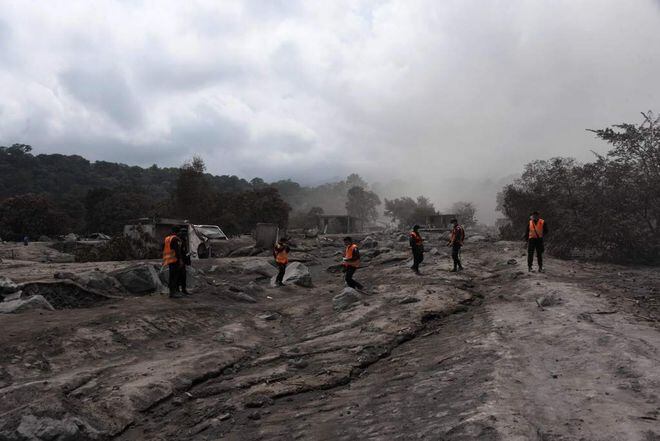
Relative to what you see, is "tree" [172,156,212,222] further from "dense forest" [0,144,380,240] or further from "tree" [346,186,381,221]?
"tree" [346,186,381,221]

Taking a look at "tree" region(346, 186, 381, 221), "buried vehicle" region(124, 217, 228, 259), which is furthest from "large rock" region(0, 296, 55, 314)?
"tree" region(346, 186, 381, 221)

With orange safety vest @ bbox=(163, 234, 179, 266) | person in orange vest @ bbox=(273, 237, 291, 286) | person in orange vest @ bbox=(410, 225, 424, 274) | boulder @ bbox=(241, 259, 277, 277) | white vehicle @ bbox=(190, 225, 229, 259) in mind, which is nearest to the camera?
orange safety vest @ bbox=(163, 234, 179, 266)

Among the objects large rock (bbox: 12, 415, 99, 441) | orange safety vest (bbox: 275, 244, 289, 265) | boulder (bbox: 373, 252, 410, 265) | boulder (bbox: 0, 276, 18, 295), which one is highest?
orange safety vest (bbox: 275, 244, 289, 265)

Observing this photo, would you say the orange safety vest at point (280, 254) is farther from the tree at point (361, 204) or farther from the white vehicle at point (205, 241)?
the tree at point (361, 204)

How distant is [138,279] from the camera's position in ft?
35.3

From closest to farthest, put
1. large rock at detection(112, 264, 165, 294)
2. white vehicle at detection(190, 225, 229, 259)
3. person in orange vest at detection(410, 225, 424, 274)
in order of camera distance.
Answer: large rock at detection(112, 264, 165, 294)
person in orange vest at detection(410, 225, 424, 274)
white vehicle at detection(190, 225, 229, 259)

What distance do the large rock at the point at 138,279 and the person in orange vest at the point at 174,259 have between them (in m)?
1.04

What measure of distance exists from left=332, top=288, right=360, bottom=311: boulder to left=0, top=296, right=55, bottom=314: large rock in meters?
5.12

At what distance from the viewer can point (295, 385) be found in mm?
5340

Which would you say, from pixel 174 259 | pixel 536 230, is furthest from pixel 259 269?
pixel 536 230

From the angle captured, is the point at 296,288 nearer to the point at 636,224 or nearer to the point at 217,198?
the point at 636,224

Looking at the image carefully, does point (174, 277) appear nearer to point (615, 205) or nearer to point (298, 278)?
point (298, 278)

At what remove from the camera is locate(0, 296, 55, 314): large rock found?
315 inches

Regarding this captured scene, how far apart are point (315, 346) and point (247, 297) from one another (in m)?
4.42
